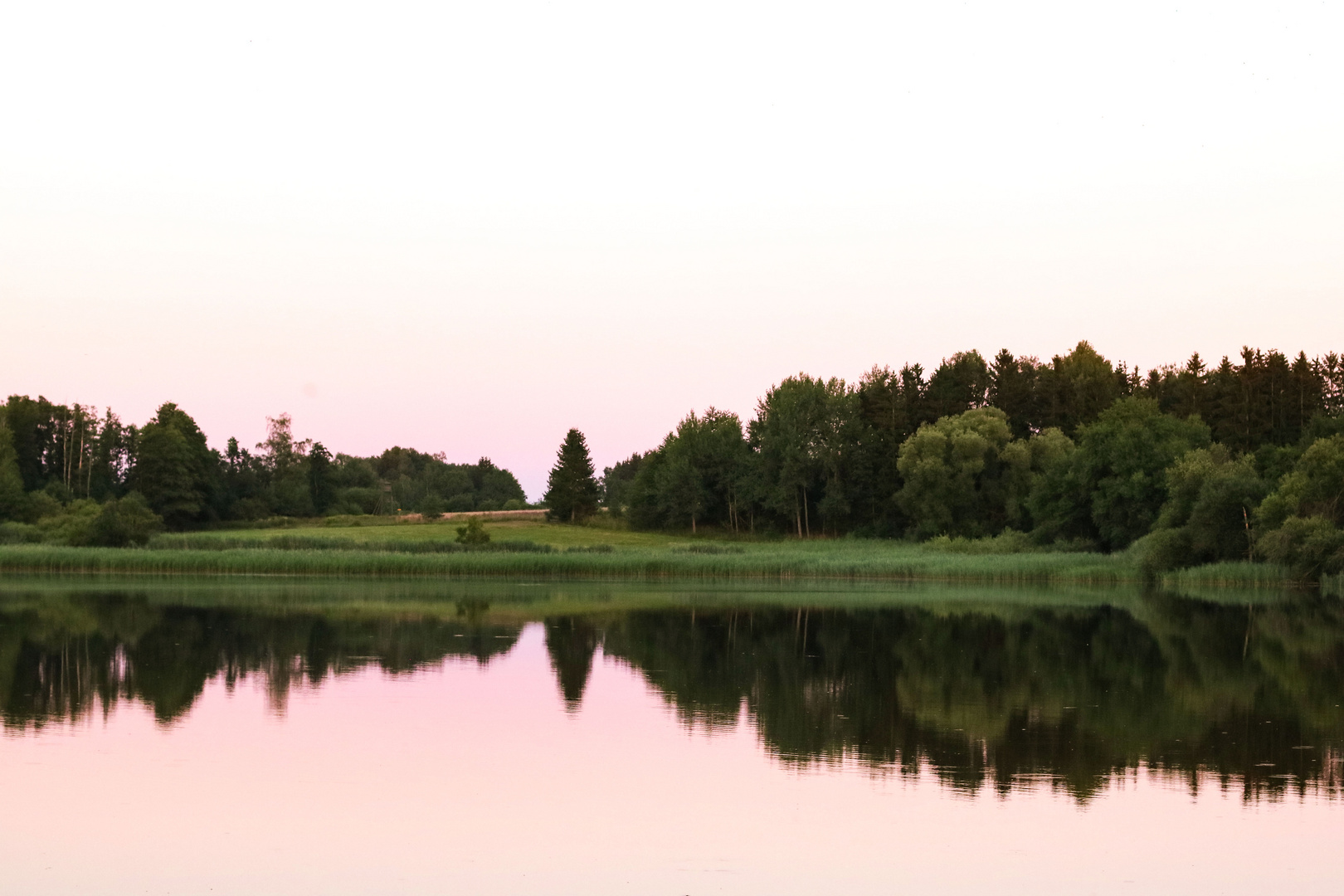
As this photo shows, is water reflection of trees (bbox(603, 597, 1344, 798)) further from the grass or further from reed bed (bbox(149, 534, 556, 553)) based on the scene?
reed bed (bbox(149, 534, 556, 553))

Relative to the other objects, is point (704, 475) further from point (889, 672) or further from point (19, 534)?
point (889, 672)

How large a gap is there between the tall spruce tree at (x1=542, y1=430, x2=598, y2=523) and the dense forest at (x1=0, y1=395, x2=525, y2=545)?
1047 centimetres

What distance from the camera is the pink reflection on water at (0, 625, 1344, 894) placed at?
10.1 meters

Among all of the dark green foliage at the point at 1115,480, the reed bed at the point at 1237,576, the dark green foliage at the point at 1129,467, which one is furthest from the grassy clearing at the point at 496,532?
the reed bed at the point at 1237,576

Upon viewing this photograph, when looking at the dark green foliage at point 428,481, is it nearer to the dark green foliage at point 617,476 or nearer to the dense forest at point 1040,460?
the dark green foliage at point 617,476

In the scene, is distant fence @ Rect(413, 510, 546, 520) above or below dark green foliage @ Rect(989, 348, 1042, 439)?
below

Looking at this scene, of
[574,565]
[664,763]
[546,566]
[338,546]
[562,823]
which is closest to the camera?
[562,823]

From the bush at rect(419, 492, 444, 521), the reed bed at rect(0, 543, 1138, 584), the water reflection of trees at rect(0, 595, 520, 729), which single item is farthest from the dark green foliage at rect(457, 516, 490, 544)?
the water reflection of trees at rect(0, 595, 520, 729)

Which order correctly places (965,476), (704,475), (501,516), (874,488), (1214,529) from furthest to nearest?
(501,516) < (704,475) < (874,488) < (965,476) < (1214,529)

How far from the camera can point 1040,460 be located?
78812mm

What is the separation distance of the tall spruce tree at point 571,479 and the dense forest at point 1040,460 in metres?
4.02

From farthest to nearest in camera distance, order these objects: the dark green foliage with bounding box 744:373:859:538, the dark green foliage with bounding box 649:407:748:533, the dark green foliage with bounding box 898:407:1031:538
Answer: the dark green foliage with bounding box 649:407:748:533 → the dark green foliage with bounding box 744:373:859:538 → the dark green foliage with bounding box 898:407:1031:538

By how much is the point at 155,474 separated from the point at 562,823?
9016 cm

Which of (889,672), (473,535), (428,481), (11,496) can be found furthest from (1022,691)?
(428,481)
